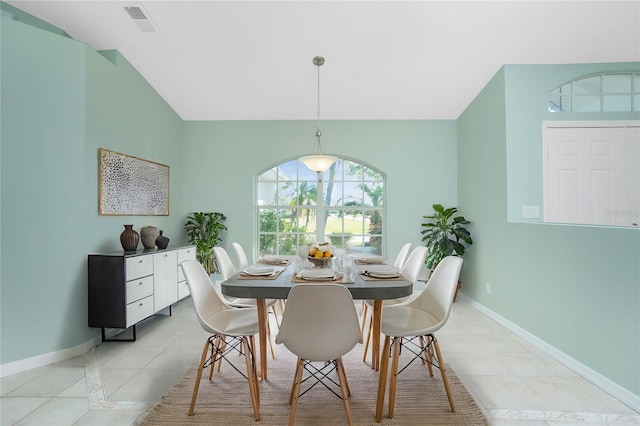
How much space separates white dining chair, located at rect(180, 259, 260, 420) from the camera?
180cm

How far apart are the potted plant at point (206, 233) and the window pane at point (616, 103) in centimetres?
502

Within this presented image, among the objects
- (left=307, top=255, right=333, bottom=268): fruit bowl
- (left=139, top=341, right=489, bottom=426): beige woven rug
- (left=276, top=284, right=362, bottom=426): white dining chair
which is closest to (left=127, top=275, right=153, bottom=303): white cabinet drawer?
(left=139, top=341, right=489, bottom=426): beige woven rug

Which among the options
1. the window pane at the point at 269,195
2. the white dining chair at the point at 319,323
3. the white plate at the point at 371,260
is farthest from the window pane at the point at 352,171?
the white dining chair at the point at 319,323

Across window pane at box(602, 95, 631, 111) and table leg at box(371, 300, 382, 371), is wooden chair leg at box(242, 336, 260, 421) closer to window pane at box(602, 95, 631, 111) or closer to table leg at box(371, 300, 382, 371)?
table leg at box(371, 300, 382, 371)

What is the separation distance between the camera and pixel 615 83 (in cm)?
333

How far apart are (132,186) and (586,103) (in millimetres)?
5246

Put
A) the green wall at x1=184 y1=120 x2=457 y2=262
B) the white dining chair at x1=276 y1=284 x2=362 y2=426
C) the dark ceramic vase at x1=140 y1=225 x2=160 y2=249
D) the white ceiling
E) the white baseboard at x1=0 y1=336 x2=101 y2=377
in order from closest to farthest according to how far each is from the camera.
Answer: the white dining chair at x1=276 y1=284 x2=362 y2=426, the white baseboard at x1=0 y1=336 x2=101 y2=377, the white ceiling, the dark ceramic vase at x1=140 y1=225 x2=160 y2=249, the green wall at x1=184 y1=120 x2=457 y2=262

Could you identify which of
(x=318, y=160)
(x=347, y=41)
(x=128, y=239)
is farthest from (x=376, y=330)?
(x=347, y=41)

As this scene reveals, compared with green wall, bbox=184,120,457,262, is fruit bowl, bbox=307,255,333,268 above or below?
below

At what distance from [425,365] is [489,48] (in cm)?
324

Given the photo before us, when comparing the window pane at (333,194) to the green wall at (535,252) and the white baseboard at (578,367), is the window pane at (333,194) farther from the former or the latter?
the white baseboard at (578,367)

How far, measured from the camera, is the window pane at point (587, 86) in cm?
335

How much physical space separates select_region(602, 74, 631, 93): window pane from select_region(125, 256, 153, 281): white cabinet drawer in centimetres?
525

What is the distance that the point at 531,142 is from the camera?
329 cm
